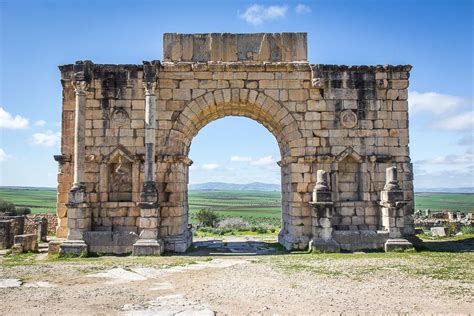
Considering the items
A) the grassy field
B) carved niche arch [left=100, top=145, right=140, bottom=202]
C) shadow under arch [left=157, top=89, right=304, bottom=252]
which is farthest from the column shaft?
the grassy field

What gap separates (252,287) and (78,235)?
622 cm

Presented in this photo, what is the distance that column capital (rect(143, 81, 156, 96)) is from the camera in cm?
1180

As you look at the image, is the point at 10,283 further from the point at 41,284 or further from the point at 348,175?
the point at 348,175

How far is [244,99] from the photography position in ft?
40.8

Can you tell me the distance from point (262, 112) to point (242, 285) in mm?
6627

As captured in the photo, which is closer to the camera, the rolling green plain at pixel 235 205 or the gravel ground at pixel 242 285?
the gravel ground at pixel 242 285

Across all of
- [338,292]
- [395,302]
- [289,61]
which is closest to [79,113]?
[289,61]

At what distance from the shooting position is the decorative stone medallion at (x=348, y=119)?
12.4 meters

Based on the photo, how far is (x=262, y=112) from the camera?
12812mm

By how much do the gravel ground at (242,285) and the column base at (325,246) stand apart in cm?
69

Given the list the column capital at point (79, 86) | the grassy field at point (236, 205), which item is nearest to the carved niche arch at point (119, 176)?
the column capital at point (79, 86)

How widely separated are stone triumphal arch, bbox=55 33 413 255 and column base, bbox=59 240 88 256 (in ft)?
2.50

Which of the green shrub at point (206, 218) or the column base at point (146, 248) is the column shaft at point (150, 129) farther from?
the green shrub at point (206, 218)

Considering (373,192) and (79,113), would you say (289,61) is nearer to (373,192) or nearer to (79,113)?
(373,192)
